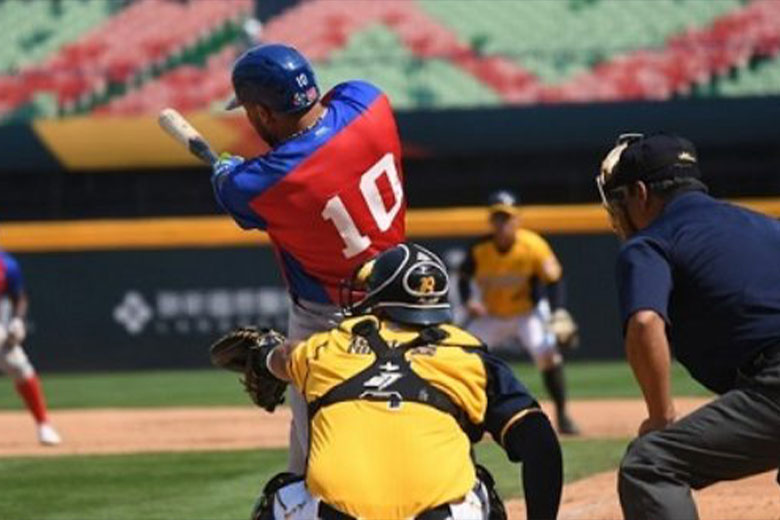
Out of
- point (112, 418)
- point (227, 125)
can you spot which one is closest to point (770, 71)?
point (227, 125)

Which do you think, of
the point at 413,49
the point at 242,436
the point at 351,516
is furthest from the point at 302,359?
the point at 413,49

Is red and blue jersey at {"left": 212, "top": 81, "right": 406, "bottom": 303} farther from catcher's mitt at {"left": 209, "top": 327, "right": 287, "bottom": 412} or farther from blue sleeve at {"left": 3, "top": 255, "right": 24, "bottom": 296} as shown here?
blue sleeve at {"left": 3, "top": 255, "right": 24, "bottom": 296}

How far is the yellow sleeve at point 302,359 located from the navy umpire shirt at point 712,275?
895mm

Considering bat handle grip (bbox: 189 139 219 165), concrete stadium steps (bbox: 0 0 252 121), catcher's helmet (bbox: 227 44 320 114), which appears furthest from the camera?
concrete stadium steps (bbox: 0 0 252 121)

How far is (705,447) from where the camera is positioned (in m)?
5.01

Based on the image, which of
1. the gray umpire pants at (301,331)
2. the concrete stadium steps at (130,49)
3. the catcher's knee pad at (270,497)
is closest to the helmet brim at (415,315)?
the catcher's knee pad at (270,497)

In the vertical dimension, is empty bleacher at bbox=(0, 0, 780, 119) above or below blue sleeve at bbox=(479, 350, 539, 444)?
below

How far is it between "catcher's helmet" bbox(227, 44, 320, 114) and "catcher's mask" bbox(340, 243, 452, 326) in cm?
143

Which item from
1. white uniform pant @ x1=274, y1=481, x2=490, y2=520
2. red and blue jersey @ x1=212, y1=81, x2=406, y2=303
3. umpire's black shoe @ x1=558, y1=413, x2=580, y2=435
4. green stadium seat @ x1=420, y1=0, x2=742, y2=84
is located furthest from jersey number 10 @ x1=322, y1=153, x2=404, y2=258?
green stadium seat @ x1=420, y1=0, x2=742, y2=84

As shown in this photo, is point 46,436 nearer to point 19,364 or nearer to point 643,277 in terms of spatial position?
point 19,364

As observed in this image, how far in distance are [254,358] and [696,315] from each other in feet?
4.14

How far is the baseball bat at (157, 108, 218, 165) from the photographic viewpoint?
624cm

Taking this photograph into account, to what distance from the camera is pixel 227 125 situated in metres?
22.2

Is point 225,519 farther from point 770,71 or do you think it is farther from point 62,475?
point 770,71
